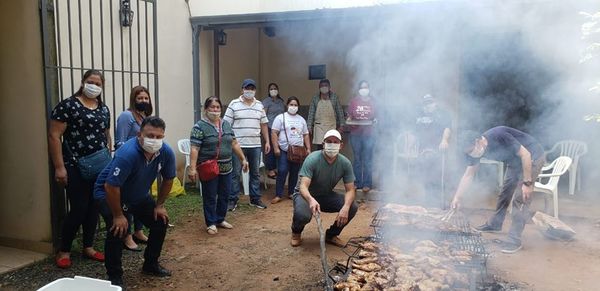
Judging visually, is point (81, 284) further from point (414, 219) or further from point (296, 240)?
point (414, 219)

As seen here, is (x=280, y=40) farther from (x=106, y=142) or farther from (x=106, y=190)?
(x=106, y=190)

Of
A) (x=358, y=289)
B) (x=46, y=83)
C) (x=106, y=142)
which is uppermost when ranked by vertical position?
(x=46, y=83)

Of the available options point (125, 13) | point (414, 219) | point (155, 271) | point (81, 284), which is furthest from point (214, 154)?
point (125, 13)

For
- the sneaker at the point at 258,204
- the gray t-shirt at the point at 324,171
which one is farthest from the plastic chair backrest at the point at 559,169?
the sneaker at the point at 258,204

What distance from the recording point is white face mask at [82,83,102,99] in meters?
4.02

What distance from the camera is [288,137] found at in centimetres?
698

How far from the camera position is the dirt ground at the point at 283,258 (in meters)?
4.05

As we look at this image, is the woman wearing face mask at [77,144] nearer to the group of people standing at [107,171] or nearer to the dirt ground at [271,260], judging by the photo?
the group of people standing at [107,171]

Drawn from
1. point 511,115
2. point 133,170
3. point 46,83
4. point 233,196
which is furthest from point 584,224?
point 46,83

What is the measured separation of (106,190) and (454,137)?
5226 mm

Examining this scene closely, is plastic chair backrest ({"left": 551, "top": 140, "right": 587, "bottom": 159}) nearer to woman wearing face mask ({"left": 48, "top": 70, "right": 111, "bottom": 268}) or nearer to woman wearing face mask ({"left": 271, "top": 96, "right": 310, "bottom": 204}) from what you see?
woman wearing face mask ({"left": 271, "top": 96, "right": 310, "bottom": 204})

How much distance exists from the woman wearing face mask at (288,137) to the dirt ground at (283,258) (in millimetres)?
1148

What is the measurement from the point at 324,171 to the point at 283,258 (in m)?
1.04

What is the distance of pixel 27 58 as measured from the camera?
4176 mm
